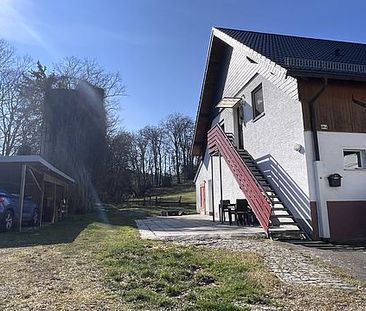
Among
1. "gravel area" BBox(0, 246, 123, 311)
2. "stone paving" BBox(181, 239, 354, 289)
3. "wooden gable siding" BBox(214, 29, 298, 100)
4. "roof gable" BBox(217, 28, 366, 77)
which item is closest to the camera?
"gravel area" BBox(0, 246, 123, 311)

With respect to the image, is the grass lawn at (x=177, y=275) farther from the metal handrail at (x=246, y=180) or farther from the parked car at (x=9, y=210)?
the parked car at (x=9, y=210)

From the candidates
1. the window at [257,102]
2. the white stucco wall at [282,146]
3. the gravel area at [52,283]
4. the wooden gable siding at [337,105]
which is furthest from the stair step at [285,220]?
the gravel area at [52,283]

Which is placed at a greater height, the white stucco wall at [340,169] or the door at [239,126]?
the door at [239,126]

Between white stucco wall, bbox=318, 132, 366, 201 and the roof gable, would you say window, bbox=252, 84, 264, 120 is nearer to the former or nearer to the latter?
the roof gable

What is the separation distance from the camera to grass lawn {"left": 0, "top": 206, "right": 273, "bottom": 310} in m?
3.98

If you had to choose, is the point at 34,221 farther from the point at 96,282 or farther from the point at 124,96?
the point at 124,96

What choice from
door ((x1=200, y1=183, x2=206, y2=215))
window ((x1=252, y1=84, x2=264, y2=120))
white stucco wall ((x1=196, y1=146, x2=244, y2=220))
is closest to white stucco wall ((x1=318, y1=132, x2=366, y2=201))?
window ((x1=252, y1=84, x2=264, y2=120))

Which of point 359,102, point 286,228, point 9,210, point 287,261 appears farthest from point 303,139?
point 9,210

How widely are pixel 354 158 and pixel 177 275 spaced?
698 cm

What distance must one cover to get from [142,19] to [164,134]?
46.4 metres

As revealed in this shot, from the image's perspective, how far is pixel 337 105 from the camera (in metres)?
9.87

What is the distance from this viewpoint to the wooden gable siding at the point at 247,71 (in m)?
10.1

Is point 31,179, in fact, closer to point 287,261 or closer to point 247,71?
point 247,71

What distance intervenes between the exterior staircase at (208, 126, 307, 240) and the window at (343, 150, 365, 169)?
211 cm
